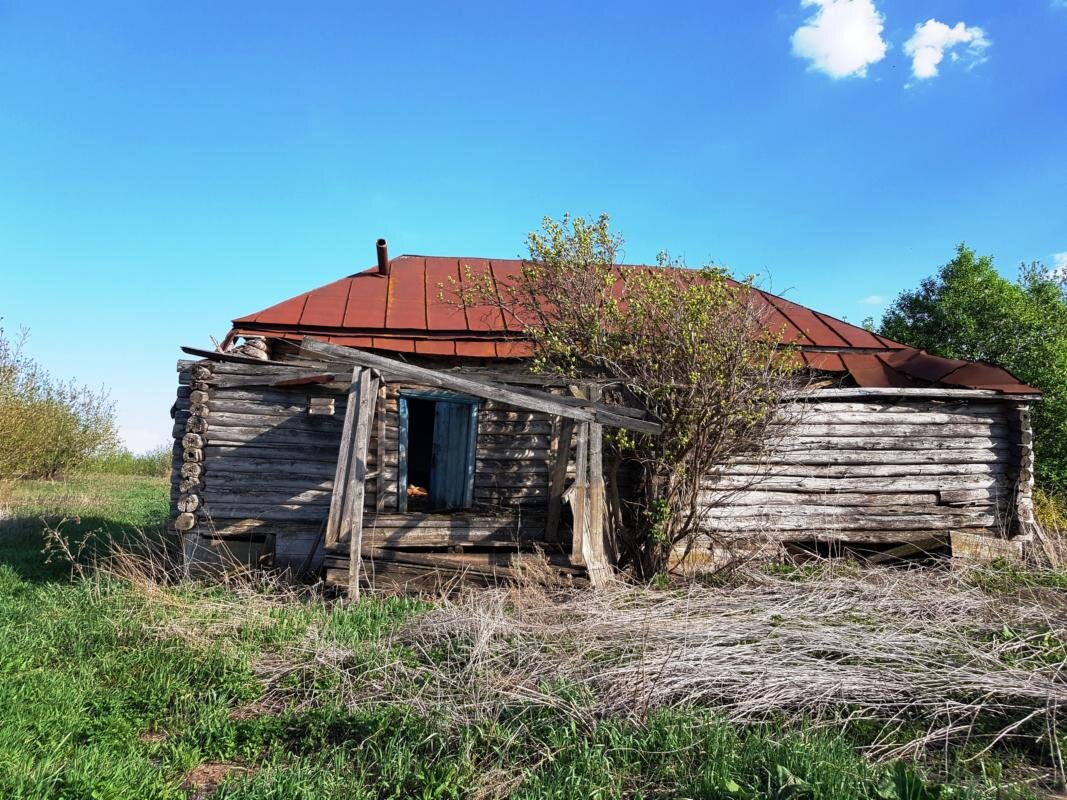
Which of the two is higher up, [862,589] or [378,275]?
[378,275]

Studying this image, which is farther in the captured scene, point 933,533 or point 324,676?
point 933,533

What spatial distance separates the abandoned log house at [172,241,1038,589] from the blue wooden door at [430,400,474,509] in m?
0.03

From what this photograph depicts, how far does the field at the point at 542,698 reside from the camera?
352 centimetres

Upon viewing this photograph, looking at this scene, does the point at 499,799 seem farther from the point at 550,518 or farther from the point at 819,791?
the point at 550,518

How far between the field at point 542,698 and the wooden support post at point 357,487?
1.87ft

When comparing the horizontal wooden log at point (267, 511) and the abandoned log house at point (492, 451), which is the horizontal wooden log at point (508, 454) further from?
the horizontal wooden log at point (267, 511)

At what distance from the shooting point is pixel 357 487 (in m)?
7.28

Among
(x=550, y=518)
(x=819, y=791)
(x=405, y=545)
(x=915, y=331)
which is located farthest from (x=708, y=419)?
(x=915, y=331)

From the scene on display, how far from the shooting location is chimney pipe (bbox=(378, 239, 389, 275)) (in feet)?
38.5

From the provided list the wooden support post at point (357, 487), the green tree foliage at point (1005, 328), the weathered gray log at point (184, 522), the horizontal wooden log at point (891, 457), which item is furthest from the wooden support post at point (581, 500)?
the green tree foliage at point (1005, 328)

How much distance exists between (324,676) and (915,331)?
19158 millimetres

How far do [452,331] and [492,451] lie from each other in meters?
1.86

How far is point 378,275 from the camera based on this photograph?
39.2 ft

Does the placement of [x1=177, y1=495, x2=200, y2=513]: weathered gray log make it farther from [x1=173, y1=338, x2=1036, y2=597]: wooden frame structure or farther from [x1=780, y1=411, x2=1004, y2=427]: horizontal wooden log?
[x1=780, y1=411, x2=1004, y2=427]: horizontal wooden log
